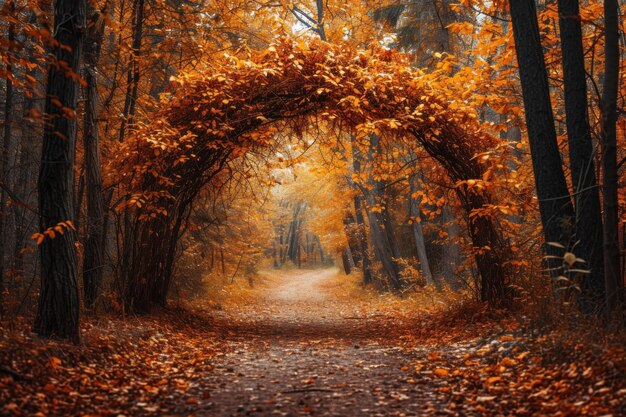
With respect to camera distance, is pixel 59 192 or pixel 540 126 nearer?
pixel 59 192

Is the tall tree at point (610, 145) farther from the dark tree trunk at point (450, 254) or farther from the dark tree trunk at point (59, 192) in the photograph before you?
the dark tree trunk at point (450, 254)

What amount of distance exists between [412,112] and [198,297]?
25.9 feet

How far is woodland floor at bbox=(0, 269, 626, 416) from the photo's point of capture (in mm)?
3605

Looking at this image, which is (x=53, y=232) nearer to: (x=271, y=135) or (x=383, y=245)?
(x=271, y=135)

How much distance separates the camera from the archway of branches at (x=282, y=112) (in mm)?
7285

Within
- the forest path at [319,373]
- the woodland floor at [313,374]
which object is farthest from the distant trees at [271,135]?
the forest path at [319,373]

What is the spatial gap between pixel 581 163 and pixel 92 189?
644 cm

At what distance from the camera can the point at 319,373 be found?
16.5 ft

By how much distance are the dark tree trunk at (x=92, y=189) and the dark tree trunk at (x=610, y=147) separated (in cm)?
625

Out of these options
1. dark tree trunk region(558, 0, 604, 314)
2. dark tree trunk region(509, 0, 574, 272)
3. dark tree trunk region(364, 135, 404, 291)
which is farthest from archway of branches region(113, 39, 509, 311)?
dark tree trunk region(364, 135, 404, 291)

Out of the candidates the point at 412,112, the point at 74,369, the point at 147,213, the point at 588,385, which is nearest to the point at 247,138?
the point at 147,213

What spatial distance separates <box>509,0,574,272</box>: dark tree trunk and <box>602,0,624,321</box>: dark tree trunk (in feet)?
2.70

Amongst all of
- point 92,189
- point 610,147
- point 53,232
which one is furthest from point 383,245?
point 53,232

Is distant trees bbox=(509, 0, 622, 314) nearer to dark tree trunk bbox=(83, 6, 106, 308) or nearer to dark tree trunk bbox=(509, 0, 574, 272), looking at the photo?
dark tree trunk bbox=(509, 0, 574, 272)
